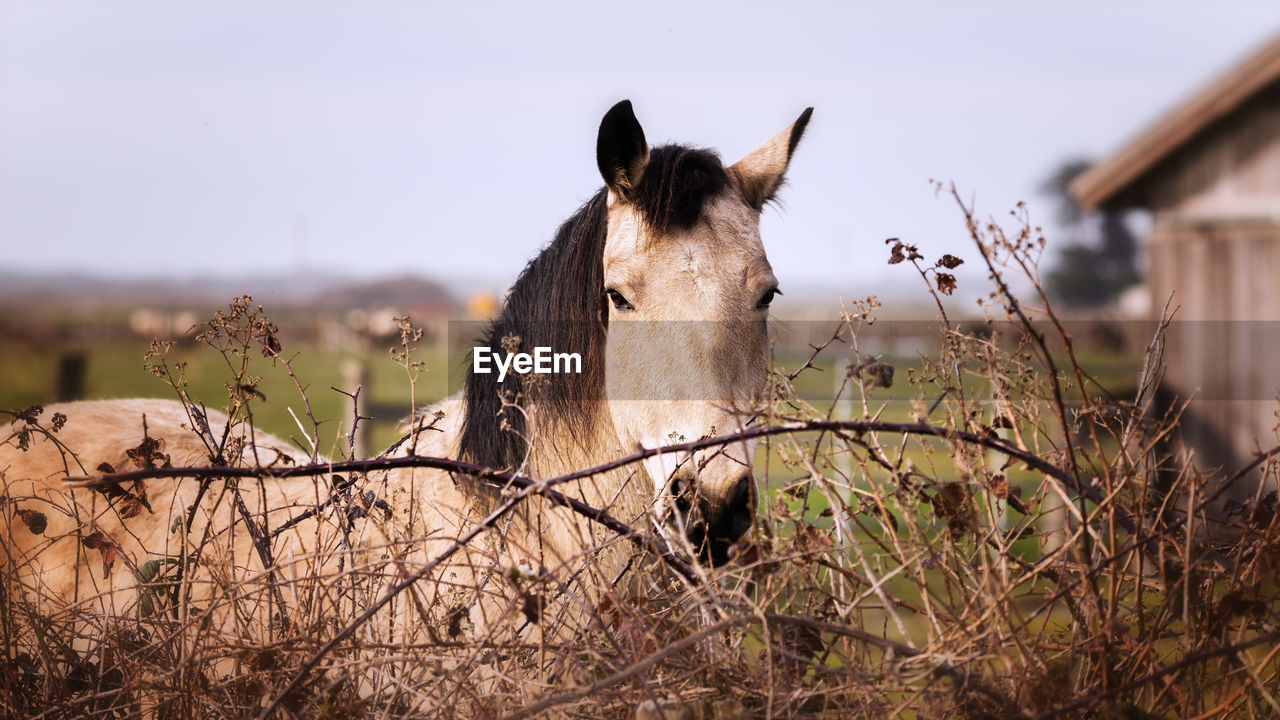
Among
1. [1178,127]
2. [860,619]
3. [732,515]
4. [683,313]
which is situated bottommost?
[860,619]

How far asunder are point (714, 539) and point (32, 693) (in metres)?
1.94

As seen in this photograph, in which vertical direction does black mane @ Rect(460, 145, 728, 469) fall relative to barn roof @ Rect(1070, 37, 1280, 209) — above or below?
below

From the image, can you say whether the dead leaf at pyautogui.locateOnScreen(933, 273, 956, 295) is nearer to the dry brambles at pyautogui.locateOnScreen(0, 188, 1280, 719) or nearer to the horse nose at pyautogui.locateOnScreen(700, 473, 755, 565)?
the dry brambles at pyautogui.locateOnScreen(0, 188, 1280, 719)

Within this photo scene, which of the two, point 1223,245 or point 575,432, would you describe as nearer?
point 575,432

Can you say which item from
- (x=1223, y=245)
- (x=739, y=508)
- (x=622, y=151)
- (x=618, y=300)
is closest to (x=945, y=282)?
(x=739, y=508)

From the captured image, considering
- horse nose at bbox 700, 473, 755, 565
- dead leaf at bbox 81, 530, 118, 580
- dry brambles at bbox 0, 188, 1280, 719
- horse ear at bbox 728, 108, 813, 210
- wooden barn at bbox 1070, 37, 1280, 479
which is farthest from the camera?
wooden barn at bbox 1070, 37, 1280, 479

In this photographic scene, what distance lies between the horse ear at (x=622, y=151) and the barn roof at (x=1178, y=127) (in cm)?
815

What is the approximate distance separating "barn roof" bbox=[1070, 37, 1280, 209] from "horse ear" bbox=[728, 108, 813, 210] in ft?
24.1

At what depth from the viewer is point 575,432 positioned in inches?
110

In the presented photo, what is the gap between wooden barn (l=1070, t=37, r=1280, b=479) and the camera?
331 inches

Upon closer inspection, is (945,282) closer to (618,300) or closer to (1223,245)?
(618,300)

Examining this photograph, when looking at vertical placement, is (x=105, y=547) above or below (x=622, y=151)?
below

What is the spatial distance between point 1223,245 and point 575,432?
340 inches

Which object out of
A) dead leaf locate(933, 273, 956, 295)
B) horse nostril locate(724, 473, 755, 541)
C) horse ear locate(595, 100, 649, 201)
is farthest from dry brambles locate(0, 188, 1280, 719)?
horse ear locate(595, 100, 649, 201)
